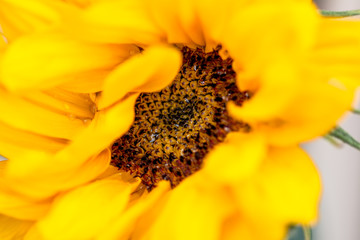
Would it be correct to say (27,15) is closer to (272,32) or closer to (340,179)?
(272,32)

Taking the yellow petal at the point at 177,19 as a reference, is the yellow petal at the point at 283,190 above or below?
below

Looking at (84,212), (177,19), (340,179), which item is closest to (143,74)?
(177,19)

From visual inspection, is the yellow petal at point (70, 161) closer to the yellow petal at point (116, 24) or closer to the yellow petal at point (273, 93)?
the yellow petal at point (116, 24)

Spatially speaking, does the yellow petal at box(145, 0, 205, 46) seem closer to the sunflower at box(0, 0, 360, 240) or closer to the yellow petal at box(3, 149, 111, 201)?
the sunflower at box(0, 0, 360, 240)

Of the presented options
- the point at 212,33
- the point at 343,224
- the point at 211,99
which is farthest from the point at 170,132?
the point at 343,224

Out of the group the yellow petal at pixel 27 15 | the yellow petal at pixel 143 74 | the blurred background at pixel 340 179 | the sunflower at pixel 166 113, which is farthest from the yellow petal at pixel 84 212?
the blurred background at pixel 340 179

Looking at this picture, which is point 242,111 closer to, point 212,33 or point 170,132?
point 212,33
